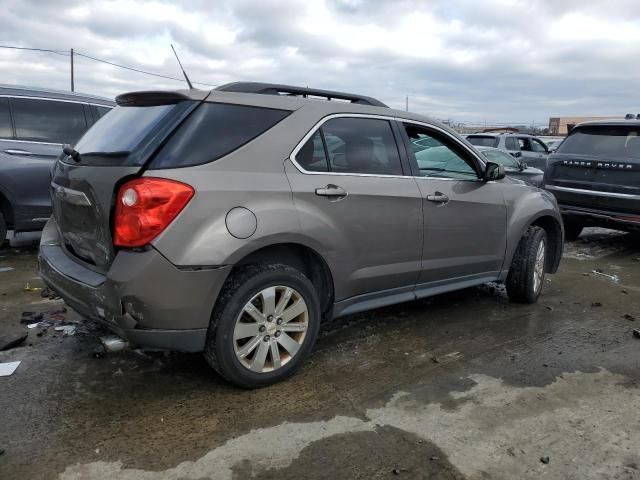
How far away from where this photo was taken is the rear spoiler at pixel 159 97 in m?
3.10

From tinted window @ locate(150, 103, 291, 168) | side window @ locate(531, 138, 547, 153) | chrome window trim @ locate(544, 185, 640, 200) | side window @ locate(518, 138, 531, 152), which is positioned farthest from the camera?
side window @ locate(531, 138, 547, 153)

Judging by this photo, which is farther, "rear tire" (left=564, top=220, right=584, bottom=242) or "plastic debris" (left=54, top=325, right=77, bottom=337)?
"rear tire" (left=564, top=220, right=584, bottom=242)

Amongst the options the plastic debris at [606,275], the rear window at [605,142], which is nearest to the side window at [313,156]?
the plastic debris at [606,275]

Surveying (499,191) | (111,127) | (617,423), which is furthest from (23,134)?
(617,423)

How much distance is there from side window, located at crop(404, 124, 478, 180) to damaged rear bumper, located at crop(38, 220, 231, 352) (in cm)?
190

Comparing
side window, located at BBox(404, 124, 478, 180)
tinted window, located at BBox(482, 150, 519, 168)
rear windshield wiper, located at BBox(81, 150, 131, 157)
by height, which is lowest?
tinted window, located at BBox(482, 150, 519, 168)

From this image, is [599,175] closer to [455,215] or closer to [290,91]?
[455,215]

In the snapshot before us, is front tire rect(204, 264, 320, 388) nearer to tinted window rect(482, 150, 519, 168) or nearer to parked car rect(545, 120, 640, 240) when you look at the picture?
parked car rect(545, 120, 640, 240)

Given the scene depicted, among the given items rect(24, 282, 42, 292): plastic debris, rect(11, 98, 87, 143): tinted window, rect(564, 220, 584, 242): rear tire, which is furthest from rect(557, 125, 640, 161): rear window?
rect(24, 282, 42, 292): plastic debris

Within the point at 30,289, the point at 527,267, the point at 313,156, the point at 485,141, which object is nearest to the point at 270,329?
the point at 313,156

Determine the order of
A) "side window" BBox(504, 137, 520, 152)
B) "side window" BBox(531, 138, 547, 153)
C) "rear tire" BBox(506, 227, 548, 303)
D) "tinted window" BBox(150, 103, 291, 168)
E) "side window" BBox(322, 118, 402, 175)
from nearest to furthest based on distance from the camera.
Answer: "tinted window" BBox(150, 103, 291, 168)
"side window" BBox(322, 118, 402, 175)
"rear tire" BBox(506, 227, 548, 303)
"side window" BBox(504, 137, 520, 152)
"side window" BBox(531, 138, 547, 153)

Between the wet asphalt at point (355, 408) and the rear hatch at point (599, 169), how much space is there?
321 centimetres

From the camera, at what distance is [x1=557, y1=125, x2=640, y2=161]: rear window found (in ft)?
23.8

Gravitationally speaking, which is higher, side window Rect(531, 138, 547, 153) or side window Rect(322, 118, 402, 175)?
side window Rect(322, 118, 402, 175)
